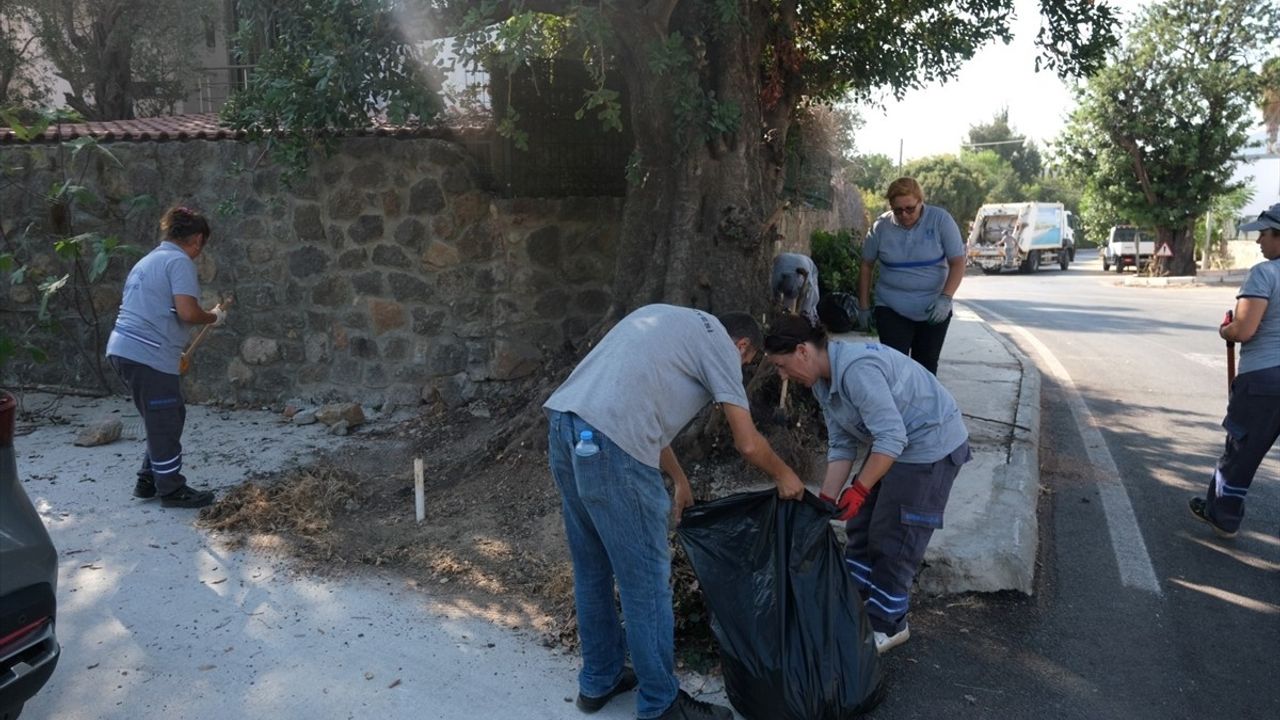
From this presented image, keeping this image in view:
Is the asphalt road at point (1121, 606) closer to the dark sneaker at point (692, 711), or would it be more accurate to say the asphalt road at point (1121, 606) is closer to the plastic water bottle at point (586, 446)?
the dark sneaker at point (692, 711)

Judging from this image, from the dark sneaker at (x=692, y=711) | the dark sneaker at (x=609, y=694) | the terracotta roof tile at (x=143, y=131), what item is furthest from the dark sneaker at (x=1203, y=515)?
the terracotta roof tile at (x=143, y=131)

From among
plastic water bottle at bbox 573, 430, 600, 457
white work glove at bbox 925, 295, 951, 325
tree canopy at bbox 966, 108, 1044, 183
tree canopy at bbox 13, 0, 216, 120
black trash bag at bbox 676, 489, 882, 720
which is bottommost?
black trash bag at bbox 676, 489, 882, 720

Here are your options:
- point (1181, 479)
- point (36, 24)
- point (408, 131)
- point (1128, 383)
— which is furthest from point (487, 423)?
point (36, 24)

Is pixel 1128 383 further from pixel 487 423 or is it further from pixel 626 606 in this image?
pixel 626 606

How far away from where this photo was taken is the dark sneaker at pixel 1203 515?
5.16 meters

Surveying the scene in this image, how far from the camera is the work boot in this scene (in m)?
3.74

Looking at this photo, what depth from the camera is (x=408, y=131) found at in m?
7.23

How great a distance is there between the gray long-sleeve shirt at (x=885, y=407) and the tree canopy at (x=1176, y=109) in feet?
77.7

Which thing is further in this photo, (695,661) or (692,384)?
(695,661)

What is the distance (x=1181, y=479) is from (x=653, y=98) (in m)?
4.31

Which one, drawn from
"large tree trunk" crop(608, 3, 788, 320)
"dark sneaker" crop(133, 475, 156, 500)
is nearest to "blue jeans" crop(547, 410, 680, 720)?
"large tree trunk" crop(608, 3, 788, 320)

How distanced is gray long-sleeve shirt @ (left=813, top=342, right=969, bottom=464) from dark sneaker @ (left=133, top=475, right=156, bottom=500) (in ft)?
13.0

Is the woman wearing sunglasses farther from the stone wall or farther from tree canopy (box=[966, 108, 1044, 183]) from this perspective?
tree canopy (box=[966, 108, 1044, 183])

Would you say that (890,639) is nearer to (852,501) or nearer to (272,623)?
(852,501)
